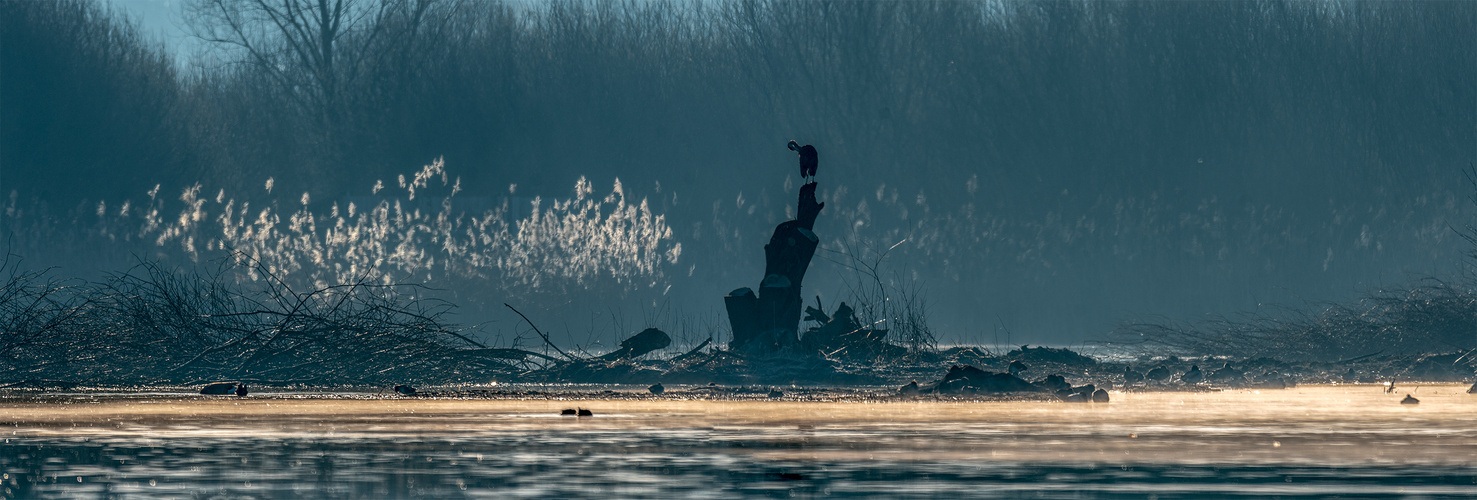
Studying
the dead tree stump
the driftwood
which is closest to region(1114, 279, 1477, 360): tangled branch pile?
the dead tree stump

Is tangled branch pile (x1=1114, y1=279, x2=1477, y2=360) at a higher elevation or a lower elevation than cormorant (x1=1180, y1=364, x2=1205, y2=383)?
higher

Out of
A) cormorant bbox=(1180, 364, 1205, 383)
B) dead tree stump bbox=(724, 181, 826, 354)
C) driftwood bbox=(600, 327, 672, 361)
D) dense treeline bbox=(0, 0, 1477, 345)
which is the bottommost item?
cormorant bbox=(1180, 364, 1205, 383)

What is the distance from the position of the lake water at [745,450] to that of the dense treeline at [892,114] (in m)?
30.3

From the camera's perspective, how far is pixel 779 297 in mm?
22156

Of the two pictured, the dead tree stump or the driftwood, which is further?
the driftwood

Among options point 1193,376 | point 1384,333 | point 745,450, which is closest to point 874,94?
point 1384,333

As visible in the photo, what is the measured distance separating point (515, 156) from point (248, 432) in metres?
34.5

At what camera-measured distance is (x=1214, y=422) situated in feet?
42.1

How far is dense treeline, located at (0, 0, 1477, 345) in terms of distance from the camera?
45.5 meters

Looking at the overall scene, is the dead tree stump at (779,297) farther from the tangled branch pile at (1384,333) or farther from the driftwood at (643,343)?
the tangled branch pile at (1384,333)

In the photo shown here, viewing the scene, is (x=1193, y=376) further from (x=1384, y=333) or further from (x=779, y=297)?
(x=1384, y=333)

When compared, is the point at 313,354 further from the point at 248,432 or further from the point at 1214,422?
the point at 1214,422

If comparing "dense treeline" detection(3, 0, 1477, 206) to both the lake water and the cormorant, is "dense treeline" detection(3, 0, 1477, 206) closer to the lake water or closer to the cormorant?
the cormorant

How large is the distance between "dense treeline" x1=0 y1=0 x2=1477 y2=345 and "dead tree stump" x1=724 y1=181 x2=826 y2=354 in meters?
22.3
